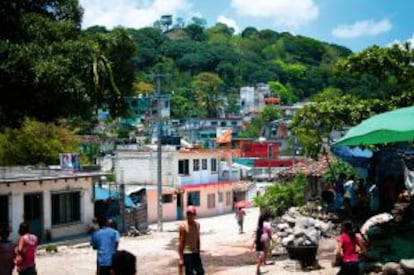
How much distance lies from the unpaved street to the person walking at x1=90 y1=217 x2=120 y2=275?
242 inches

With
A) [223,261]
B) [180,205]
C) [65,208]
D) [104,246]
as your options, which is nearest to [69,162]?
[65,208]

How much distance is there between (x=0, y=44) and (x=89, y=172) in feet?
70.7

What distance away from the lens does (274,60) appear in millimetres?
196375

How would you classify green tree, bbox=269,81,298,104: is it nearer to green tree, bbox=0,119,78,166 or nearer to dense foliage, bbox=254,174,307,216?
green tree, bbox=0,119,78,166

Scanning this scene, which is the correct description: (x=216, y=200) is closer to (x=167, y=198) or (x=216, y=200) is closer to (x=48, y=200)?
(x=167, y=198)

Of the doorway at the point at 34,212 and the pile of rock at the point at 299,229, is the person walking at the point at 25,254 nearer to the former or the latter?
the pile of rock at the point at 299,229

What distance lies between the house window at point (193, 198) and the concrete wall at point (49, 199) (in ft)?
51.9

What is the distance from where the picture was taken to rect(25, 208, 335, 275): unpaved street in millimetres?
18641

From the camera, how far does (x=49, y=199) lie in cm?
2958

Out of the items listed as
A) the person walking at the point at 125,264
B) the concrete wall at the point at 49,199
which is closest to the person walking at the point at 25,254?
the person walking at the point at 125,264

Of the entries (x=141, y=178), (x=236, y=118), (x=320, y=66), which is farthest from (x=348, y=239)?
(x=320, y=66)

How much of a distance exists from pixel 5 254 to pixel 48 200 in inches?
758

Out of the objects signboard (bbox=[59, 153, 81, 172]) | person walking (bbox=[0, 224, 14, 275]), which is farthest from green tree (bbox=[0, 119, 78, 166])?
person walking (bbox=[0, 224, 14, 275])

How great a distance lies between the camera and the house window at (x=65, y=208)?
1188 inches
